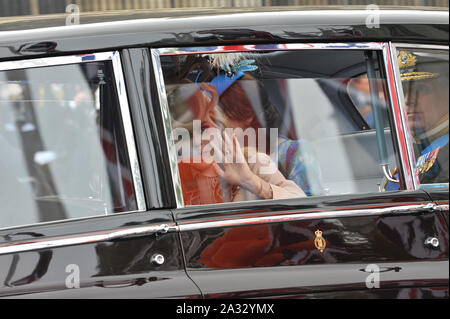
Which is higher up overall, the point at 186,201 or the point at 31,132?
the point at 31,132

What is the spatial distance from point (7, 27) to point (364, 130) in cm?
151

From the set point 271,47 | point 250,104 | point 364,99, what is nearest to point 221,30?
point 271,47

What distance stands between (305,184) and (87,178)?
856 mm

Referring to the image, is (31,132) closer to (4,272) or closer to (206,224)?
(4,272)

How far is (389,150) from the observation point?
285 cm

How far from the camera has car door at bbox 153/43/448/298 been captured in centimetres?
265

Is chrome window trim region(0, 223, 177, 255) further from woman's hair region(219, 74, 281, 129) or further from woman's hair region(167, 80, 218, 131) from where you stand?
woman's hair region(219, 74, 281, 129)

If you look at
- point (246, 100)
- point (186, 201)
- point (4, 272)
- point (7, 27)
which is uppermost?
point (7, 27)

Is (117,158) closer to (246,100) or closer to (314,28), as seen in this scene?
(246,100)

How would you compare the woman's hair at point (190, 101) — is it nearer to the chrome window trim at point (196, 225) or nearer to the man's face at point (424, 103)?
the chrome window trim at point (196, 225)

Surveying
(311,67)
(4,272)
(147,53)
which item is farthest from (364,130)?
(4,272)

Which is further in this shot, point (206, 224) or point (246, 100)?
point (246, 100)

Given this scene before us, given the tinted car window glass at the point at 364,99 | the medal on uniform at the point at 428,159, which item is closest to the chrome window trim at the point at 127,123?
the tinted car window glass at the point at 364,99

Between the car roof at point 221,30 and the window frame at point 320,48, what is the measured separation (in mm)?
22
